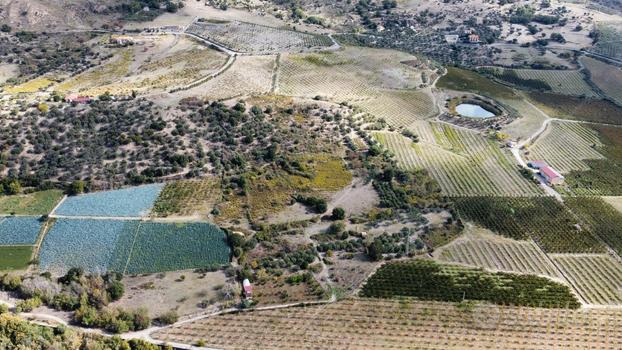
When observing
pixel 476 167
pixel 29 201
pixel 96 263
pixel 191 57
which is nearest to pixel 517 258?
pixel 476 167

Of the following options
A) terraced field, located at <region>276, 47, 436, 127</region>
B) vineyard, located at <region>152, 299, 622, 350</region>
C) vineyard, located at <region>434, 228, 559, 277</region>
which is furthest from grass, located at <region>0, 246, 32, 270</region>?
terraced field, located at <region>276, 47, 436, 127</region>

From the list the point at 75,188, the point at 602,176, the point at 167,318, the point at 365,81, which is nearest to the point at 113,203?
the point at 75,188

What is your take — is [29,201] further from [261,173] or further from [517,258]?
[517,258]

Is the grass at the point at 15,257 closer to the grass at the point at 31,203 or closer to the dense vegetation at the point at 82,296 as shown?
the dense vegetation at the point at 82,296

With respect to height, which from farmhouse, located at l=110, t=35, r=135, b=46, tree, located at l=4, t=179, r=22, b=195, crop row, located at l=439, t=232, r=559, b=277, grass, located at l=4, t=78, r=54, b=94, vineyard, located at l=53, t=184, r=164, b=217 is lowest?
crop row, located at l=439, t=232, r=559, b=277

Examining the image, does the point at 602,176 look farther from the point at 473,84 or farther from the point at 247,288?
the point at 247,288

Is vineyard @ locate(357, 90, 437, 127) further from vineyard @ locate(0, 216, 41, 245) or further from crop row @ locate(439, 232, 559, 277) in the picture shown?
vineyard @ locate(0, 216, 41, 245)

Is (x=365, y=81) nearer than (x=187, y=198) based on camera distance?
No
